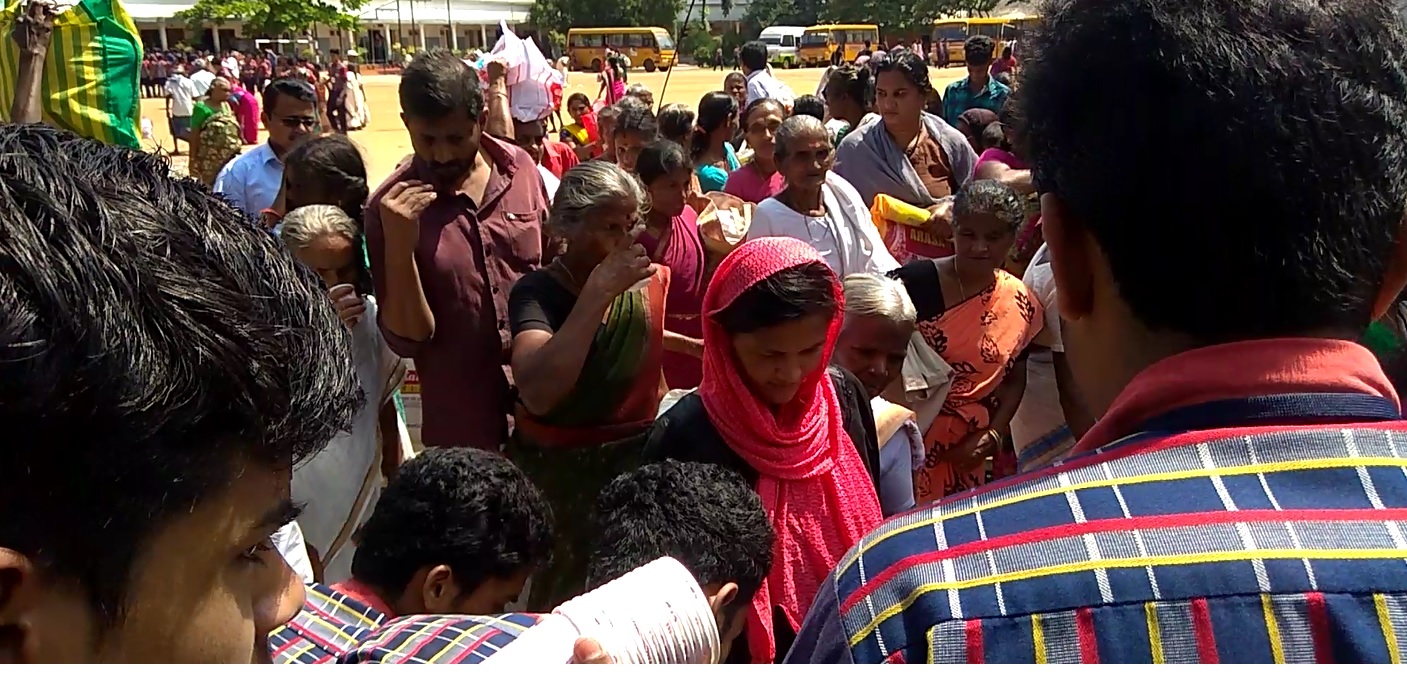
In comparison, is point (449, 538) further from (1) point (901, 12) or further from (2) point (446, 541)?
(1) point (901, 12)

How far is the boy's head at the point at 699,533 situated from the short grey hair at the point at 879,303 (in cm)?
78

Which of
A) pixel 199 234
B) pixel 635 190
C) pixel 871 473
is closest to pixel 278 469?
pixel 199 234

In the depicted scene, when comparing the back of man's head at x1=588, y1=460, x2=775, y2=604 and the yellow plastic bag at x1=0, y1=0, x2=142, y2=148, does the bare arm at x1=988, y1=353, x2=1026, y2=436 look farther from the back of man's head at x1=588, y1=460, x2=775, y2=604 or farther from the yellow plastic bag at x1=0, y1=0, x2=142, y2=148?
the yellow plastic bag at x1=0, y1=0, x2=142, y2=148

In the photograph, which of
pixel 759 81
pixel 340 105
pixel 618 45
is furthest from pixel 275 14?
pixel 759 81

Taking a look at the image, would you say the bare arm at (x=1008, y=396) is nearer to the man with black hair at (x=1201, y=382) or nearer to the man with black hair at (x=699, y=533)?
the man with black hair at (x=699, y=533)

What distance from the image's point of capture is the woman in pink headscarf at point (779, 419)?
2.44 meters

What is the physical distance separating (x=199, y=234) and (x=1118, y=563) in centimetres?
81

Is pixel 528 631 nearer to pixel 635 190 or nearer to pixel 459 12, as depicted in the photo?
pixel 635 190

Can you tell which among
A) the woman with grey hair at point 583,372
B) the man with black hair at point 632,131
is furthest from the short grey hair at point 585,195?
the man with black hair at point 632,131

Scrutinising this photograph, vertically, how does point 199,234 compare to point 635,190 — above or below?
above

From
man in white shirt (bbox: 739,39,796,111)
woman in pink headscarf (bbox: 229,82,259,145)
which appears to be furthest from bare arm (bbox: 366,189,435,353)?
woman in pink headscarf (bbox: 229,82,259,145)

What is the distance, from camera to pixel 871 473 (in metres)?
2.70

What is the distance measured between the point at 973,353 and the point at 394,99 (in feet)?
101

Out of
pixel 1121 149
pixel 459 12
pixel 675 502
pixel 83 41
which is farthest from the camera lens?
pixel 459 12
